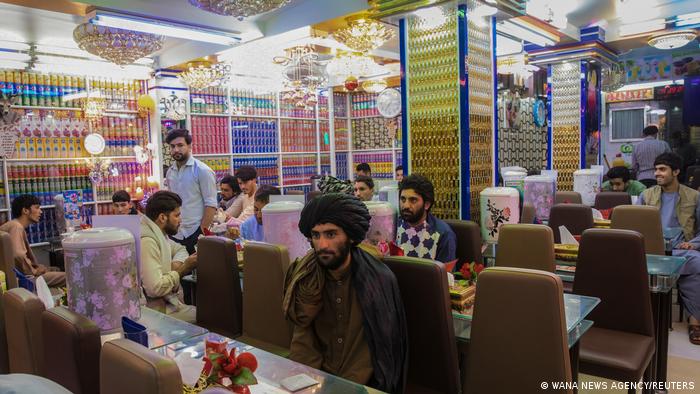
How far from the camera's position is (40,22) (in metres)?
5.36

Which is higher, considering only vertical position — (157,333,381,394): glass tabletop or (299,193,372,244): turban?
(299,193,372,244): turban

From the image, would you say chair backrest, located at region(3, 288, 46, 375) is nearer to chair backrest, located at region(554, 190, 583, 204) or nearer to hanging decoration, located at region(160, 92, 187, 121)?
chair backrest, located at region(554, 190, 583, 204)

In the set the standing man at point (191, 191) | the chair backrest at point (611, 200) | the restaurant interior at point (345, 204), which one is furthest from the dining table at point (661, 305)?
the standing man at point (191, 191)

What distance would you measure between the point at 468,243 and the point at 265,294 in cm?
135

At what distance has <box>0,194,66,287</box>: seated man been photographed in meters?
4.30

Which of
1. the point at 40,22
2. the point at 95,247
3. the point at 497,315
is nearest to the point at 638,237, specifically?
the point at 497,315

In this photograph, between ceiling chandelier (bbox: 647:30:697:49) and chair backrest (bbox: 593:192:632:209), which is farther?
ceiling chandelier (bbox: 647:30:697:49)

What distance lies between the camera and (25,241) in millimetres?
4539

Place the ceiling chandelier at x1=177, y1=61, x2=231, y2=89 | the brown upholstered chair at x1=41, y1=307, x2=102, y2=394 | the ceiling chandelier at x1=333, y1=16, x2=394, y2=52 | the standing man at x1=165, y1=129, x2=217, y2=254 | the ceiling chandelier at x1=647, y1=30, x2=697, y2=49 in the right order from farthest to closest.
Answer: the ceiling chandelier at x1=177, y1=61, x2=231, y2=89
the ceiling chandelier at x1=647, y1=30, x2=697, y2=49
the ceiling chandelier at x1=333, y1=16, x2=394, y2=52
the standing man at x1=165, y1=129, x2=217, y2=254
the brown upholstered chair at x1=41, y1=307, x2=102, y2=394

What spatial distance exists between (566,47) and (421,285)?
19.5 ft

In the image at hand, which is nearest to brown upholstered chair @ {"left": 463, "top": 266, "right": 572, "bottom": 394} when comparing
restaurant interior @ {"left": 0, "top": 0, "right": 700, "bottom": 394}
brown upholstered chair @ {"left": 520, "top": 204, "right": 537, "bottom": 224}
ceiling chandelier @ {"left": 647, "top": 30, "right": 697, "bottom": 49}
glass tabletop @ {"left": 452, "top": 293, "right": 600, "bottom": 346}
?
restaurant interior @ {"left": 0, "top": 0, "right": 700, "bottom": 394}

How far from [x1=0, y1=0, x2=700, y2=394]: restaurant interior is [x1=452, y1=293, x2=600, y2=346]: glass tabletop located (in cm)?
1

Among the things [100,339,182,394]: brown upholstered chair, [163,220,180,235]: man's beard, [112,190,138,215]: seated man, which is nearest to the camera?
[100,339,182,394]: brown upholstered chair

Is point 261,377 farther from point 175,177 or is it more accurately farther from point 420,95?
point 175,177
